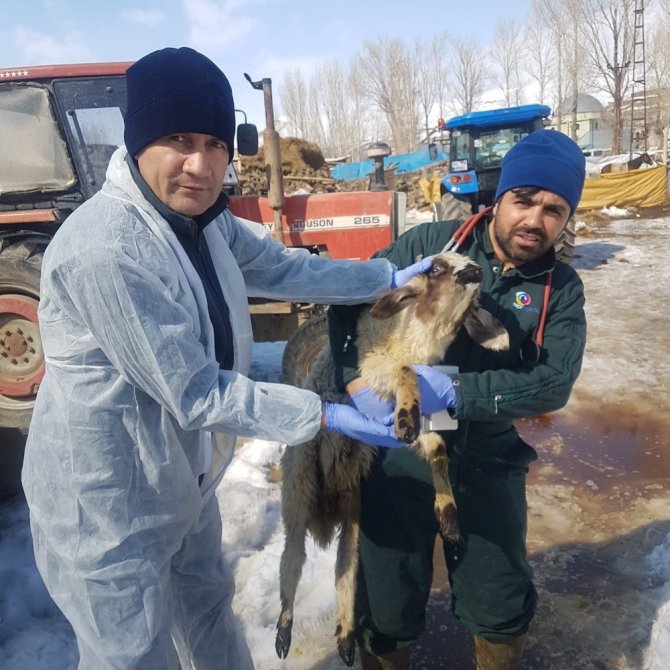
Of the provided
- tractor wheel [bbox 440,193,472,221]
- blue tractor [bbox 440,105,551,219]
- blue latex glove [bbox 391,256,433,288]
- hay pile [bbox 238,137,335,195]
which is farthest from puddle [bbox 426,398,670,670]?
hay pile [bbox 238,137,335,195]

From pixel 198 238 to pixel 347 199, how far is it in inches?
168

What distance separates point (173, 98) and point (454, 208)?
27.6 ft

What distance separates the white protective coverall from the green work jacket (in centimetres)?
57

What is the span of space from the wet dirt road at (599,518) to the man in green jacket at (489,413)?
2.06 ft

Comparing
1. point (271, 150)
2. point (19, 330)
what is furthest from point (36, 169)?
point (271, 150)

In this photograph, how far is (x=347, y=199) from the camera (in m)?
5.88

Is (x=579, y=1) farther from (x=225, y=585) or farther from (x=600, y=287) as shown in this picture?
(x=225, y=585)

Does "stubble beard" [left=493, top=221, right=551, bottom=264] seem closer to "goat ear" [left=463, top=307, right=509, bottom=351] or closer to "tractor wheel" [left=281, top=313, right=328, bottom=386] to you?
"goat ear" [left=463, top=307, right=509, bottom=351]

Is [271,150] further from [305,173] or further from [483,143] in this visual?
[305,173]

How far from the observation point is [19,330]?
4461 mm

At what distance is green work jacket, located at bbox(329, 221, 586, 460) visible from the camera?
6.38 feet

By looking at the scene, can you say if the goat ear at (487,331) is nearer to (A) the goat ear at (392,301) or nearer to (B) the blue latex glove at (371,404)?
(A) the goat ear at (392,301)

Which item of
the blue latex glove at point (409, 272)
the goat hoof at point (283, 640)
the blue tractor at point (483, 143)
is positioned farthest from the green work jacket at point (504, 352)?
the blue tractor at point (483, 143)

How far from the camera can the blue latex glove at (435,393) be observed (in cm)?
200
